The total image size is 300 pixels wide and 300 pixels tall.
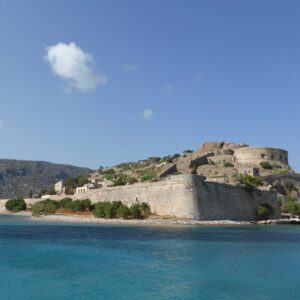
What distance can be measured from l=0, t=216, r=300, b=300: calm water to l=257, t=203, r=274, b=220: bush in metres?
A: 19.3

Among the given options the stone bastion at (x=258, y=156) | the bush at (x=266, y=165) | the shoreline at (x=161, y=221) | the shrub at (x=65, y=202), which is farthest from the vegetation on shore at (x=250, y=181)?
the shrub at (x=65, y=202)

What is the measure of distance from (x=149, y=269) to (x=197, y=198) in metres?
23.8

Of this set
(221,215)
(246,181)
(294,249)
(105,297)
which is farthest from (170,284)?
(246,181)

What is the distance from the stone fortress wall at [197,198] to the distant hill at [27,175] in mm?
106220

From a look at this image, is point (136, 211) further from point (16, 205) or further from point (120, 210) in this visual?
point (16, 205)

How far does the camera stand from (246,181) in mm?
48125

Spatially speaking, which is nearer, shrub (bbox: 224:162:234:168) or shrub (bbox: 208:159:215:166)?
shrub (bbox: 224:162:234:168)

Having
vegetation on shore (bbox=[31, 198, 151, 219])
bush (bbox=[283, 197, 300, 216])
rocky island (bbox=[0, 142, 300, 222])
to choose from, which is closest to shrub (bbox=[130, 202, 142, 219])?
vegetation on shore (bbox=[31, 198, 151, 219])

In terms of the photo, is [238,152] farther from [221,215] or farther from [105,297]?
[105,297]

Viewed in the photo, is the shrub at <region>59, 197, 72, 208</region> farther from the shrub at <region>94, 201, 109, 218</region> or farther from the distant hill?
the distant hill

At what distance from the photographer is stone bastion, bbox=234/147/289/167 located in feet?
200

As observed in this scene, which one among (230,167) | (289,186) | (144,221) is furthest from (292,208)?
(144,221)

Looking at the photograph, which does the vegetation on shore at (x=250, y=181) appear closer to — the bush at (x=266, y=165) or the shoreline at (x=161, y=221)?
the shoreline at (x=161, y=221)

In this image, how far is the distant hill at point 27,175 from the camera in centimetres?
15264
